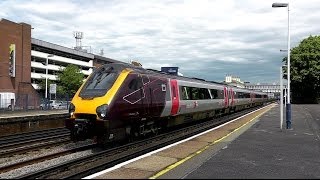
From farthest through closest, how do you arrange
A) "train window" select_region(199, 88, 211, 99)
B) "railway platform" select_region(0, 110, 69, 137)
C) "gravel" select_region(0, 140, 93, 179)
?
"train window" select_region(199, 88, 211, 99), "railway platform" select_region(0, 110, 69, 137), "gravel" select_region(0, 140, 93, 179)

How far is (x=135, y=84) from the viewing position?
15.1 m

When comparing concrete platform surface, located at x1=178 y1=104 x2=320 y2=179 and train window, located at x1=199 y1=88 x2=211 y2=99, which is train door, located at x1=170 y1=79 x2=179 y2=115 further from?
train window, located at x1=199 y1=88 x2=211 y2=99

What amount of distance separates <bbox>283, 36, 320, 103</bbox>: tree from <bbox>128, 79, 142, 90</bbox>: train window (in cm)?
6208

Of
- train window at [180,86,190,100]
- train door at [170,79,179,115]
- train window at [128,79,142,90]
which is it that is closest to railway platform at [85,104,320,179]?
train window at [128,79,142,90]

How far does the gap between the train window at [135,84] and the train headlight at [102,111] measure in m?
1.64

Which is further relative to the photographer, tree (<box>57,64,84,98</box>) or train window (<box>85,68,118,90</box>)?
tree (<box>57,64,84,98</box>)

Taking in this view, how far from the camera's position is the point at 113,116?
1352cm

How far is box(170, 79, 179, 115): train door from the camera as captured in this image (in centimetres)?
1914

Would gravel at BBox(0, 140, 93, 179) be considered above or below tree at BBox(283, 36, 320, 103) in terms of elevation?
below

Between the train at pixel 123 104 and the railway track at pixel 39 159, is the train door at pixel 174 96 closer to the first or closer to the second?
the train at pixel 123 104

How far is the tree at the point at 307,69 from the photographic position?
72062mm

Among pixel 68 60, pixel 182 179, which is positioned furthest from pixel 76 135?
pixel 68 60

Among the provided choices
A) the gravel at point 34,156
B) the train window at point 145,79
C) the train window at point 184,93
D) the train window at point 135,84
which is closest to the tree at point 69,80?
the train window at point 184,93

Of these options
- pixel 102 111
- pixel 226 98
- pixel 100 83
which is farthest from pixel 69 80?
pixel 102 111
